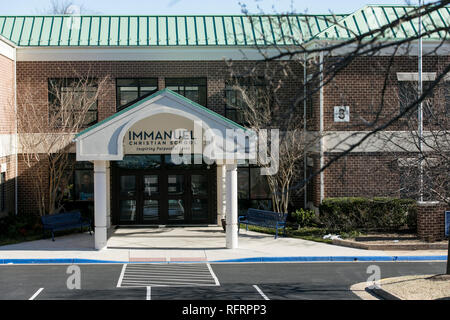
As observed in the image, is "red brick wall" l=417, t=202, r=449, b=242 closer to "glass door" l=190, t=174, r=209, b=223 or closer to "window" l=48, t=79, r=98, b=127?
"glass door" l=190, t=174, r=209, b=223

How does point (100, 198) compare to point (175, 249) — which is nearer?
point (100, 198)

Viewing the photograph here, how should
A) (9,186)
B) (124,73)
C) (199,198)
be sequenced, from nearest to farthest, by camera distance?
1. (9,186)
2. (124,73)
3. (199,198)

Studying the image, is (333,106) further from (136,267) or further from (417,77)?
(136,267)

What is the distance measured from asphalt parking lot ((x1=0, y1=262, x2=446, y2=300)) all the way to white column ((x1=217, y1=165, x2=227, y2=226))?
660 centimetres

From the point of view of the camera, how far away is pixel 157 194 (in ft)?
77.0

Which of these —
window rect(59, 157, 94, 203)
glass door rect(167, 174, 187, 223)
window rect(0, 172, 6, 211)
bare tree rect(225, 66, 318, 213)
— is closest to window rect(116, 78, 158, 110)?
window rect(59, 157, 94, 203)

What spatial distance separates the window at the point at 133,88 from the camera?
76.4 ft

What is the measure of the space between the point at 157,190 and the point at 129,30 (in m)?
6.40

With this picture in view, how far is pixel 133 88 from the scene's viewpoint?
2330cm

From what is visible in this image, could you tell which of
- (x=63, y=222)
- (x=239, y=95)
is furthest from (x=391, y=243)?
(x=63, y=222)

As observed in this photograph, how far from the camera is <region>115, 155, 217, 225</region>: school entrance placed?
23.4 meters

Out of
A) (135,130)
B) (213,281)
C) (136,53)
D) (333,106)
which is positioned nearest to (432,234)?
(333,106)

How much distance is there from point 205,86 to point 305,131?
4180mm

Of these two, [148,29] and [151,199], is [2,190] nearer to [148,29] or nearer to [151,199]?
[151,199]
